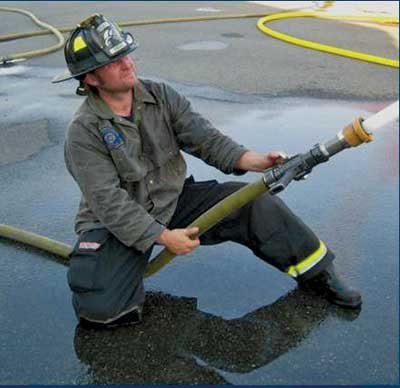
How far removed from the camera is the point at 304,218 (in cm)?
344

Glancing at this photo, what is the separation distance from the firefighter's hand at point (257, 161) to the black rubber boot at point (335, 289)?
543 millimetres

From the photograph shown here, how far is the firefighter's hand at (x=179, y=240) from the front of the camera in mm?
2465

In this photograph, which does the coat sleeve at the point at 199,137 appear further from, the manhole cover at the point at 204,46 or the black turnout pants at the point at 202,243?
the manhole cover at the point at 204,46

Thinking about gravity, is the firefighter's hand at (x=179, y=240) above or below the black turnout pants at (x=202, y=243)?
above

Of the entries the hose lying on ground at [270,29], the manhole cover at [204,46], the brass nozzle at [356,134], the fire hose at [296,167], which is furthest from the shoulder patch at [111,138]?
the manhole cover at [204,46]

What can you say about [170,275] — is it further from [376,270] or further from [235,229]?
[376,270]

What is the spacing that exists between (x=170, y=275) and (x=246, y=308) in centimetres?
45

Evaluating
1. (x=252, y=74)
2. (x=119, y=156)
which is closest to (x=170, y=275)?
(x=119, y=156)

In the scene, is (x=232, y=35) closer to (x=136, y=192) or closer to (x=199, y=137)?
(x=199, y=137)

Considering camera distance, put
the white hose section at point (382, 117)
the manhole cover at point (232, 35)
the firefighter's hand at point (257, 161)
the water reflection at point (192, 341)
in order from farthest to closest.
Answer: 1. the manhole cover at point (232, 35)
2. the firefighter's hand at point (257, 161)
3. the water reflection at point (192, 341)
4. the white hose section at point (382, 117)

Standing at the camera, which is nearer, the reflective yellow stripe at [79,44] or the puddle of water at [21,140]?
the reflective yellow stripe at [79,44]

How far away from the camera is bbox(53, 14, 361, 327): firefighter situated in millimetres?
2449

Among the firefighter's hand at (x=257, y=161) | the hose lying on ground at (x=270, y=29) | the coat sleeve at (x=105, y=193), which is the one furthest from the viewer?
the hose lying on ground at (x=270, y=29)

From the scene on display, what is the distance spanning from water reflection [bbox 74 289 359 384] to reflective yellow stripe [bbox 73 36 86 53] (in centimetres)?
115
